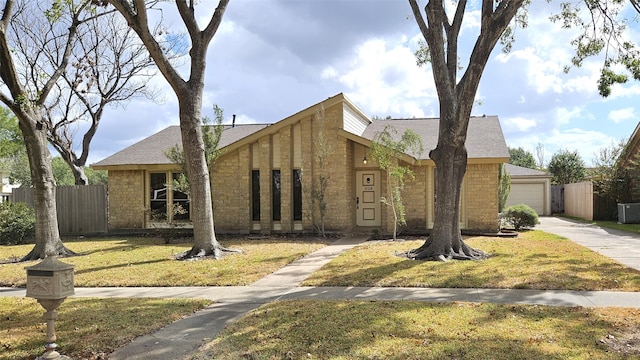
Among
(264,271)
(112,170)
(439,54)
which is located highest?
(439,54)

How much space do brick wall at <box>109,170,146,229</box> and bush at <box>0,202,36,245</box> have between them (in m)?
3.05

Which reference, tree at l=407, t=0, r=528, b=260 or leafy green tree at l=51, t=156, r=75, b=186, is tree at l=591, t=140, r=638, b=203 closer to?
tree at l=407, t=0, r=528, b=260

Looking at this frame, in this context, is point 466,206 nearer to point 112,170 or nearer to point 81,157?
point 112,170

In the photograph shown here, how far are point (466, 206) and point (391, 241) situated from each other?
367 cm

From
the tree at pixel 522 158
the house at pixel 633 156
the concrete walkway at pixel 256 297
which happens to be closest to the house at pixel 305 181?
the concrete walkway at pixel 256 297

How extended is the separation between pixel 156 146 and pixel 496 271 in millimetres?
A: 15874

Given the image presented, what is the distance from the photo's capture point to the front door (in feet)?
59.6

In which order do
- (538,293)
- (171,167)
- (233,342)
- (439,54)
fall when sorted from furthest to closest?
(171,167), (439,54), (538,293), (233,342)

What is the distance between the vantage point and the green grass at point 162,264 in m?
9.55

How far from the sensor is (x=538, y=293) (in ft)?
25.4

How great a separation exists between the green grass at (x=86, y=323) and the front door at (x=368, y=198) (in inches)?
441

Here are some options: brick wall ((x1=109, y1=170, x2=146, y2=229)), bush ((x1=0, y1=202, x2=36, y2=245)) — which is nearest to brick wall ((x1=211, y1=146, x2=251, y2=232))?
brick wall ((x1=109, y1=170, x2=146, y2=229))

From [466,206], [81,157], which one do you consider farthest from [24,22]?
[466,206]

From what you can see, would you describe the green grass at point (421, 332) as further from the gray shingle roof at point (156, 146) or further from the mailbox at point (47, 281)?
the gray shingle roof at point (156, 146)
